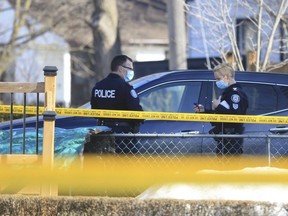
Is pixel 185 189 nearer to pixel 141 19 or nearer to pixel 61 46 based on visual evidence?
pixel 61 46

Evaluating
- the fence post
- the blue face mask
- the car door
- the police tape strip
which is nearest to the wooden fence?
the fence post

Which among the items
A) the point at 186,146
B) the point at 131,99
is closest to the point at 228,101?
the point at 186,146

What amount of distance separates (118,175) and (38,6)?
23278mm

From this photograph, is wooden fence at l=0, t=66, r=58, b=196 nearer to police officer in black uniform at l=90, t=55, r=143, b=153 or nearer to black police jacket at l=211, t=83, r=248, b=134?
police officer in black uniform at l=90, t=55, r=143, b=153

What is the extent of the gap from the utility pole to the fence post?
830 cm

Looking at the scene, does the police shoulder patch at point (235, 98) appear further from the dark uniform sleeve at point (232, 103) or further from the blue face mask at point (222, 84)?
the blue face mask at point (222, 84)

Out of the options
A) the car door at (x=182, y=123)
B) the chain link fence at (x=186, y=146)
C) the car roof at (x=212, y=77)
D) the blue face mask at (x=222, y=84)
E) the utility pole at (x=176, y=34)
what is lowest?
the chain link fence at (x=186, y=146)

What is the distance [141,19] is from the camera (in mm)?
37750

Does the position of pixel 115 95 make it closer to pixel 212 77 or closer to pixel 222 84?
pixel 222 84

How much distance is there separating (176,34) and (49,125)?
8781 mm

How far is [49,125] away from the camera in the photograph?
19.9 ft

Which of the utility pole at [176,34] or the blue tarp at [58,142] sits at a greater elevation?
the utility pole at [176,34]

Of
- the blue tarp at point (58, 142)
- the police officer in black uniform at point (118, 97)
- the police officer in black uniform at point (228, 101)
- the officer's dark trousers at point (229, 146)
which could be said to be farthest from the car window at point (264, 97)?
the blue tarp at point (58, 142)

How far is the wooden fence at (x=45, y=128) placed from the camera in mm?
6074
